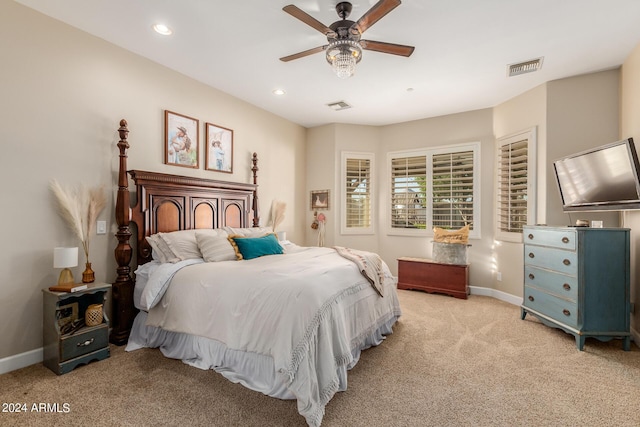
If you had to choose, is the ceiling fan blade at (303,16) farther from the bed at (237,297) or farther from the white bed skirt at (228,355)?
the white bed skirt at (228,355)

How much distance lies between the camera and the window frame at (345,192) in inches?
218

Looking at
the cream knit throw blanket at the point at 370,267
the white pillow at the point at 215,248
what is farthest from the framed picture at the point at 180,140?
the cream knit throw blanket at the point at 370,267

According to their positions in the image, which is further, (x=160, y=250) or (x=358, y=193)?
(x=358, y=193)

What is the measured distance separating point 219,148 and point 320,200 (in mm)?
2143

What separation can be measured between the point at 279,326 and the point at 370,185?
4.11 m

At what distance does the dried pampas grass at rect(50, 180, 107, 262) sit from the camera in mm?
2576

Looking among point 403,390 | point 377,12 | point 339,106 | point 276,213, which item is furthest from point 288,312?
point 339,106

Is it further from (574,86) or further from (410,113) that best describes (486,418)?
(410,113)

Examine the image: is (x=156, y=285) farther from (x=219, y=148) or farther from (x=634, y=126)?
(x=634, y=126)

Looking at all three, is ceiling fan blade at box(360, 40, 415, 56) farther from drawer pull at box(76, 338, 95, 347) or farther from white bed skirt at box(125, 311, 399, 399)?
drawer pull at box(76, 338, 95, 347)

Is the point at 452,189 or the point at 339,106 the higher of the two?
the point at 339,106

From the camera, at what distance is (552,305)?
10.3 feet

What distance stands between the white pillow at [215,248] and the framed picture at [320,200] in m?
2.66

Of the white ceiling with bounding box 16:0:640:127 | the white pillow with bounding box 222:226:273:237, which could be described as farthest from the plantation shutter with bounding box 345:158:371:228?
the white pillow with bounding box 222:226:273:237
